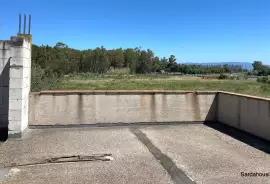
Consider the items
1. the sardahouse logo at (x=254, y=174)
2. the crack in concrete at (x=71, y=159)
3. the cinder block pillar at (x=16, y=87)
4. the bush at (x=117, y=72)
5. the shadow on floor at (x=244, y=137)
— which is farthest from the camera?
the bush at (x=117, y=72)

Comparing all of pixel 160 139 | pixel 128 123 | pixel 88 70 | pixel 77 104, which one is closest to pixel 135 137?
pixel 160 139

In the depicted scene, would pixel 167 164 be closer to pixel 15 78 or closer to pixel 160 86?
pixel 15 78

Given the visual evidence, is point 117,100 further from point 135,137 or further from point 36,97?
point 36,97

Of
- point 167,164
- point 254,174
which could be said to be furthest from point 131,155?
point 254,174

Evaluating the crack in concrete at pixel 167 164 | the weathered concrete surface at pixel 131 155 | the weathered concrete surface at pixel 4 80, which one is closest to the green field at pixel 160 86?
the weathered concrete surface at pixel 4 80

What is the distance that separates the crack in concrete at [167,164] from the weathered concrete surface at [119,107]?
1.25 meters

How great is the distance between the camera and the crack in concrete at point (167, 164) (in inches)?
144

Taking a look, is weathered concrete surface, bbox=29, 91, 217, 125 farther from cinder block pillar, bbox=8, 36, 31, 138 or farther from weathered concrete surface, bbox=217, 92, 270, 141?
cinder block pillar, bbox=8, 36, 31, 138

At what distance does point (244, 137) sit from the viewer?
6.11m

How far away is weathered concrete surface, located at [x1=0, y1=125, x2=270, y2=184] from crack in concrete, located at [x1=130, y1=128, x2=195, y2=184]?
0.06 metres

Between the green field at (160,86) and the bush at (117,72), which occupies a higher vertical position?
the bush at (117,72)

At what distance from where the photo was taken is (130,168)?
160 inches

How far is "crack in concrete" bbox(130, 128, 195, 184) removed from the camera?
3.66 metres

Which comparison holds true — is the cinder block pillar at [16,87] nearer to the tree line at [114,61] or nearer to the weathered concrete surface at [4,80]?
the weathered concrete surface at [4,80]
